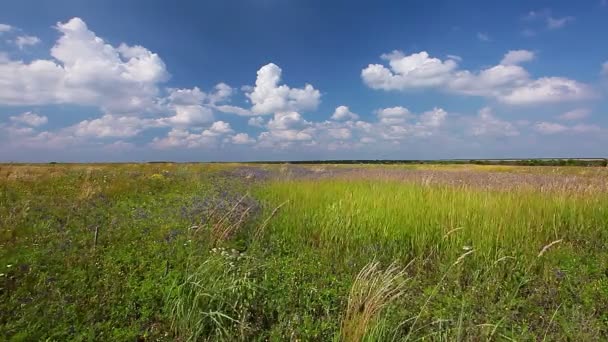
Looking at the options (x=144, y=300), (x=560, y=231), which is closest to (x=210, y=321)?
(x=144, y=300)

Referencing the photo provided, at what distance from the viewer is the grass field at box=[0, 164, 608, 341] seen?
2844 millimetres

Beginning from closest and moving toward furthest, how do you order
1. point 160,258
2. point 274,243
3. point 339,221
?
point 160,258
point 274,243
point 339,221

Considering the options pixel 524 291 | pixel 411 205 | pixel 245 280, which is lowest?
pixel 524 291

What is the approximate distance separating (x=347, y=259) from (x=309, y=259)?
547 mm

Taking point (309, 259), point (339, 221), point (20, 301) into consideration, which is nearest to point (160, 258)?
point (20, 301)

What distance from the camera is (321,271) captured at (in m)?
4.09

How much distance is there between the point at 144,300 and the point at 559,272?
197 inches

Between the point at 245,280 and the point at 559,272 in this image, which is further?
the point at 559,272

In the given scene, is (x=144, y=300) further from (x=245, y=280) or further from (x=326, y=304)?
(x=326, y=304)

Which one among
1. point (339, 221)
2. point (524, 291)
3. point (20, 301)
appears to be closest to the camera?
point (20, 301)

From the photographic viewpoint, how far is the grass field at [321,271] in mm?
2844

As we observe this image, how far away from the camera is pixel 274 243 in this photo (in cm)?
511

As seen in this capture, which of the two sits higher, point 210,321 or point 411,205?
point 411,205

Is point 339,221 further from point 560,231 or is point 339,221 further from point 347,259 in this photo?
point 560,231
